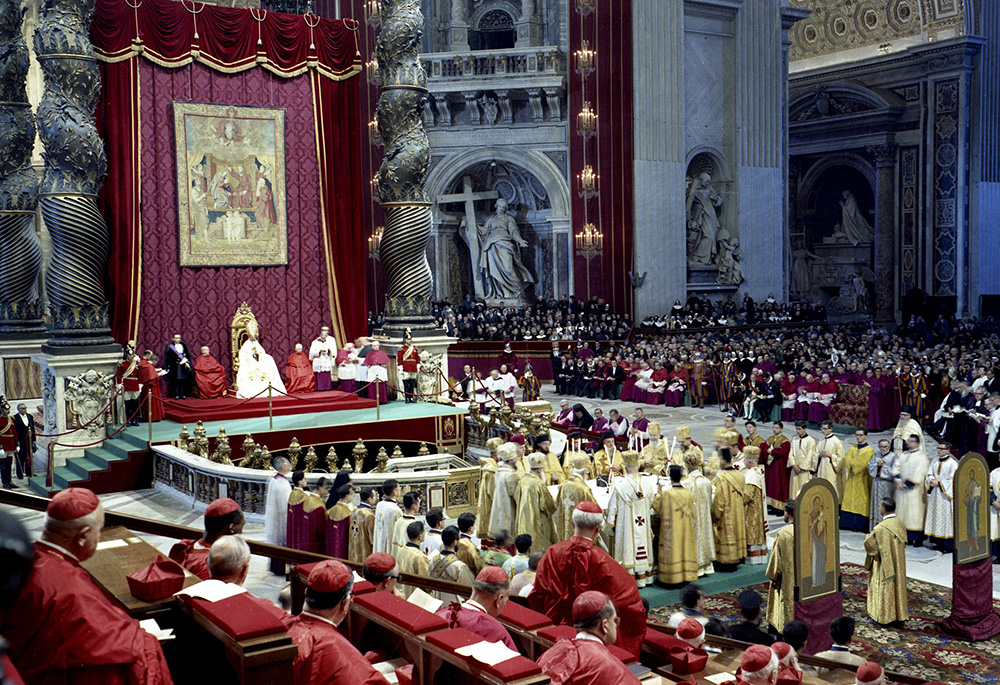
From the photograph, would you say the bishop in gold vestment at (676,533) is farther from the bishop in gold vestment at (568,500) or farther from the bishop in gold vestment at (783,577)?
the bishop in gold vestment at (783,577)

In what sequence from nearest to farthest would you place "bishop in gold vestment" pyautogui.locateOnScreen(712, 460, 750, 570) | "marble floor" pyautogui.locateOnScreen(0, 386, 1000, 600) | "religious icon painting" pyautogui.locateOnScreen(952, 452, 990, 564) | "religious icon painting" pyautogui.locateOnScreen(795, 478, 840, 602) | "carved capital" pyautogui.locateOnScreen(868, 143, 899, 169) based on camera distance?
"religious icon painting" pyautogui.locateOnScreen(795, 478, 840, 602), "religious icon painting" pyautogui.locateOnScreen(952, 452, 990, 564), "marble floor" pyautogui.locateOnScreen(0, 386, 1000, 600), "bishop in gold vestment" pyautogui.locateOnScreen(712, 460, 750, 570), "carved capital" pyautogui.locateOnScreen(868, 143, 899, 169)

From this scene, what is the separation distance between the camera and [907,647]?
30.1 ft

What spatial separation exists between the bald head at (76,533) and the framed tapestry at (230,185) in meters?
14.2

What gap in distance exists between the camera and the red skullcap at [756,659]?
5.19 meters

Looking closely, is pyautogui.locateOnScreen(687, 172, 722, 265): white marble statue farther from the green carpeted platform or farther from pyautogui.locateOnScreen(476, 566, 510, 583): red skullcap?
pyautogui.locateOnScreen(476, 566, 510, 583): red skullcap

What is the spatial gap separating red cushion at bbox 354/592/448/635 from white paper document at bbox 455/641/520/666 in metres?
0.42

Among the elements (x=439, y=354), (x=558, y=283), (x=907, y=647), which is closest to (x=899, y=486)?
(x=907, y=647)

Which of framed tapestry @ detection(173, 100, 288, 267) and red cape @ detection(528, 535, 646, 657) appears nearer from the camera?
red cape @ detection(528, 535, 646, 657)

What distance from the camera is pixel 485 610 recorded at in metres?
4.98

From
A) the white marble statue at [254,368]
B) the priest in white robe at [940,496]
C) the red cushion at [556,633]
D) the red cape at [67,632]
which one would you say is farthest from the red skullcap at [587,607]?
the white marble statue at [254,368]

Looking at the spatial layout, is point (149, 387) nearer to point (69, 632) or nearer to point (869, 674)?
point (869, 674)

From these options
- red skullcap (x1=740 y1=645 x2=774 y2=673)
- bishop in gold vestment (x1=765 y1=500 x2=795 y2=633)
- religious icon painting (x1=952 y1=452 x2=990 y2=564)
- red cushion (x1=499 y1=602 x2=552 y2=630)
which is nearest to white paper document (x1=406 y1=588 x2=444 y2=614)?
red cushion (x1=499 y1=602 x2=552 y2=630)

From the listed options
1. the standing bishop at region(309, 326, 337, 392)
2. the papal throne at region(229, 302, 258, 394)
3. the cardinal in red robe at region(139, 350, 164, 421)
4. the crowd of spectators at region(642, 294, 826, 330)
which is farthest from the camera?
the crowd of spectators at region(642, 294, 826, 330)

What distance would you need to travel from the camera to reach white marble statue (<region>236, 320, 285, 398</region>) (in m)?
17.1
